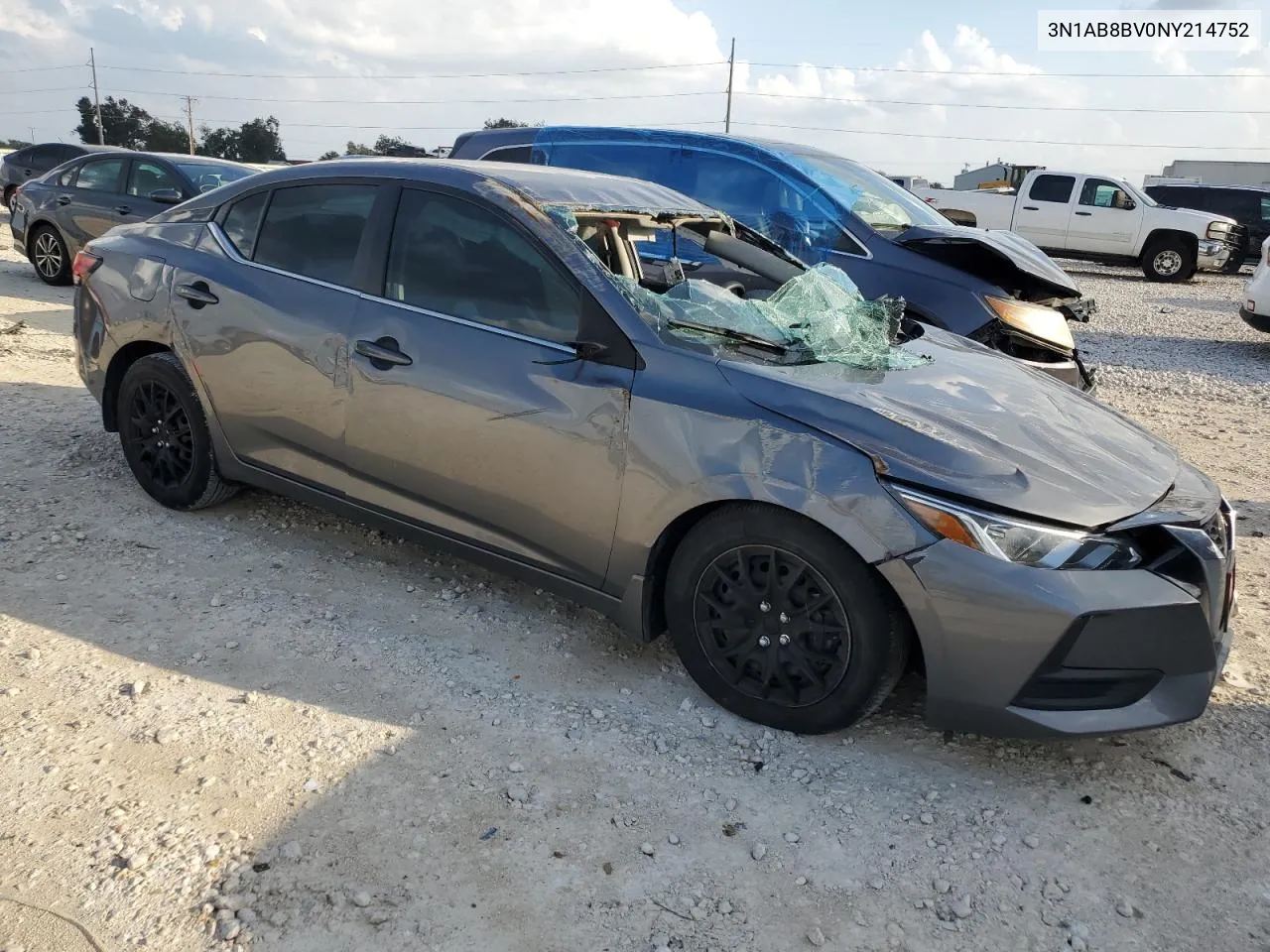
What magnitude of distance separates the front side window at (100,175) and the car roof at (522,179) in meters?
7.63

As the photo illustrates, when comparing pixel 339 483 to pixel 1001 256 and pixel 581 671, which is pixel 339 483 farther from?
pixel 1001 256

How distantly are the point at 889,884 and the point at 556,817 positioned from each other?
88cm

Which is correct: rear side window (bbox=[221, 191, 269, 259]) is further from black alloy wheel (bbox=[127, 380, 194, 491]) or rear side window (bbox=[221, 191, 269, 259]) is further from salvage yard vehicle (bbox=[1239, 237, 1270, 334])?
salvage yard vehicle (bbox=[1239, 237, 1270, 334])

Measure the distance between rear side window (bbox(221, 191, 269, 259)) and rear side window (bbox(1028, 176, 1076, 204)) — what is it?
709 inches

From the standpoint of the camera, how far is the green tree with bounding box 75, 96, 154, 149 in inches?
2530

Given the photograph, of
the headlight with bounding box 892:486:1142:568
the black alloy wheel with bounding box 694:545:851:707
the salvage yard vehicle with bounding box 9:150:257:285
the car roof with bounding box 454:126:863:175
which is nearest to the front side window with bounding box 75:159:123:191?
the salvage yard vehicle with bounding box 9:150:257:285

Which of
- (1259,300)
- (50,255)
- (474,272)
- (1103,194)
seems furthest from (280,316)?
Answer: (1103,194)

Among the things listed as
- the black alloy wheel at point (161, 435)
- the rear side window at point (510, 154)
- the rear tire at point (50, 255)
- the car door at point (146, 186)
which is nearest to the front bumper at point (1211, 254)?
the rear side window at point (510, 154)

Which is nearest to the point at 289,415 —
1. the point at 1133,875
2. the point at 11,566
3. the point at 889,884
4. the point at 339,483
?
the point at 339,483

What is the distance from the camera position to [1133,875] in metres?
2.54

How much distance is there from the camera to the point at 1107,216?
61.1ft

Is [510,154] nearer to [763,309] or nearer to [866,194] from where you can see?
[866,194]

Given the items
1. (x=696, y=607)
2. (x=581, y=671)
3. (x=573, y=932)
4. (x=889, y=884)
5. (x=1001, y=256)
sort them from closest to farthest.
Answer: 1. (x=573, y=932)
2. (x=889, y=884)
3. (x=696, y=607)
4. (x=581, y=671)
5. (x=1001, y=256)

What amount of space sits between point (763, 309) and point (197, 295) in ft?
7.79
